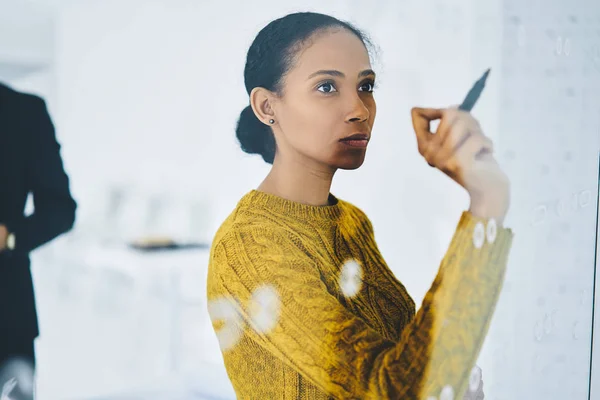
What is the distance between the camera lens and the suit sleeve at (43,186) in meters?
0.73

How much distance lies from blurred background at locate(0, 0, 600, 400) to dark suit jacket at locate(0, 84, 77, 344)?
0.05ft

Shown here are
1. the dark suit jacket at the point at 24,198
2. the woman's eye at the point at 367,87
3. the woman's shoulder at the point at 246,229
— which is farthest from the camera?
the woman's eye at the point at 367,87

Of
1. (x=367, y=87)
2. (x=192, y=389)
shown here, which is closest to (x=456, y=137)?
(x=367, y=87)

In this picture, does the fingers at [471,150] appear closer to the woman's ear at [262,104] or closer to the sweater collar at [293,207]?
the sweater collar at [293,207]

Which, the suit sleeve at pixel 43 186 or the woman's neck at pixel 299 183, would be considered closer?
the suit sleeve at pixel 43 186

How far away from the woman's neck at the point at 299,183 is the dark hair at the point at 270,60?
29 mm

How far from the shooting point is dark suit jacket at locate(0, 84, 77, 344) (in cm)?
72

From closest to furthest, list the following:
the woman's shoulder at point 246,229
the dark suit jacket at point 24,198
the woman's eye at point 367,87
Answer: the dark suit jacket at point 24,198, the woman's shoulder at point 246,229, the woman's eye at point 367,87

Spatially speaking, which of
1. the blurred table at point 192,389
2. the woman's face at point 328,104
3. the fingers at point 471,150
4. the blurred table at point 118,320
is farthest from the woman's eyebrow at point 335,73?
the blurred table at point 192,389

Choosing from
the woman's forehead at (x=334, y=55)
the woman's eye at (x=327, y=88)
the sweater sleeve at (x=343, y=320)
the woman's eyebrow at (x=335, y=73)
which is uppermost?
the woman's forehead at (x=334, y=55)

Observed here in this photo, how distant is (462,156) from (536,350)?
0.53 m

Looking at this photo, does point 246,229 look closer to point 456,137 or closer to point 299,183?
point 299,183

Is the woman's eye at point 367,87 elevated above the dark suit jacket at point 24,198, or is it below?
above

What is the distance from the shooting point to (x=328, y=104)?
0.95 m
